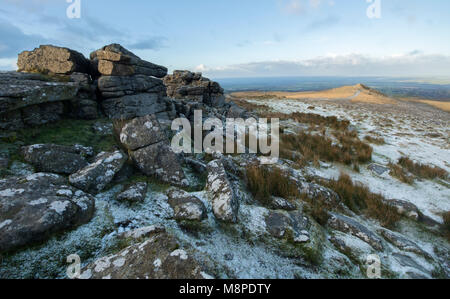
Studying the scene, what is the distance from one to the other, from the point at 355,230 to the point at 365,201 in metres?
2.11

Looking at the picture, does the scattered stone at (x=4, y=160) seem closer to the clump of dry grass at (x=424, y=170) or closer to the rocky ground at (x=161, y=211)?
the rocky ground at (x=161, y=211)

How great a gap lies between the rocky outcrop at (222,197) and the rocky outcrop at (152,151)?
29.3 inches

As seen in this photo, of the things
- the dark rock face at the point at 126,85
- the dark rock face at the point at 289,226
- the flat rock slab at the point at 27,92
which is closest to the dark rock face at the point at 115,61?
the dark rock face at the point at 126,85

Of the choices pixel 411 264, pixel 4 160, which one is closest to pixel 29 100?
pixel 4 160

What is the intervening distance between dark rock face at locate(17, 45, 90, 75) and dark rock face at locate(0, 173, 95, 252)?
23.5ft

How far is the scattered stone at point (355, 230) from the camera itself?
3935 mm

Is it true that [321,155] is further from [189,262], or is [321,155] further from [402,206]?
[189,262]

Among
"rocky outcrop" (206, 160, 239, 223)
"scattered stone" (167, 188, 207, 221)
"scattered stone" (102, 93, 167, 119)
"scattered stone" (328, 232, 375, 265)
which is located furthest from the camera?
"scattered stone" (102, 93, 167, 119)

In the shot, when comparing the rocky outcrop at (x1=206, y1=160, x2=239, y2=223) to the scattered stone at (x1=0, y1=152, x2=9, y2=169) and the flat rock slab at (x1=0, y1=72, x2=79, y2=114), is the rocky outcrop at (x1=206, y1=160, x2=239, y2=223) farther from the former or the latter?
the flat rock slab at (x1=0, y1=72, x2=79, y2=114)

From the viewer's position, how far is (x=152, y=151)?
506cm

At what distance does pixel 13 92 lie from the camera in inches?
211

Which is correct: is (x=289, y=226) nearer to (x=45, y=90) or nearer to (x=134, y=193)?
(x=134, y=193)

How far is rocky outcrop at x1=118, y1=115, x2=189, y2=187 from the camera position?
4887 mm

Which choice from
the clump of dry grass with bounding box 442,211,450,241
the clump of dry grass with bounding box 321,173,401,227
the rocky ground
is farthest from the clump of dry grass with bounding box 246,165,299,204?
the clump of dry grass with bounding box 442,211,450,241
